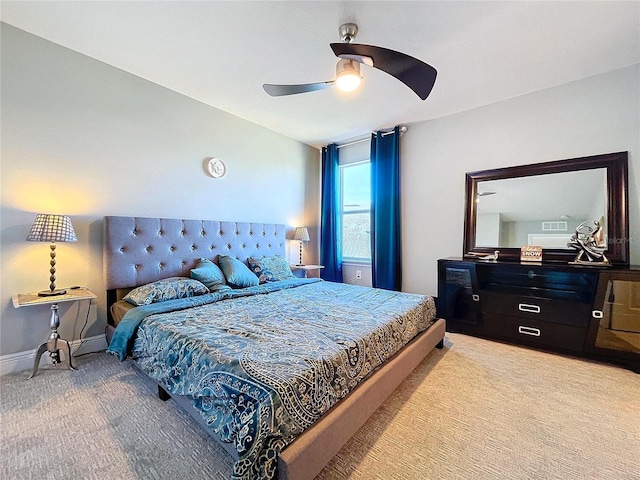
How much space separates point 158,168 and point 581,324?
462cm

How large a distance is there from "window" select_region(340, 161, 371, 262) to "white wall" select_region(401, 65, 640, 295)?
2.38 feet

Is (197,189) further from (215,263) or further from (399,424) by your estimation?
(399,424)

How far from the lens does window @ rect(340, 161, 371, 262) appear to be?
15.4 ft

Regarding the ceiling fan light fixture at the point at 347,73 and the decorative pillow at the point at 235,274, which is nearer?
the ceiling fan light fixture at the point at 347,73

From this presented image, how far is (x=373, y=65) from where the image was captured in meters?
1.89

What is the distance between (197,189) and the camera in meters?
3.39

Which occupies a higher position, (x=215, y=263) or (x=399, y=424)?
(x=215, y=263)

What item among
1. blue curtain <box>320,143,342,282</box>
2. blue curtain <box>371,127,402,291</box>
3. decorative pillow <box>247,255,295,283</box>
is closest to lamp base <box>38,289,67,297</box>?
decorative pillow <box>247,255,295,283</box>

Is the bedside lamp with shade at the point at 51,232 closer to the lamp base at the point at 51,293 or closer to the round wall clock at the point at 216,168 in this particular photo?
the lamp base at the point at 51,293

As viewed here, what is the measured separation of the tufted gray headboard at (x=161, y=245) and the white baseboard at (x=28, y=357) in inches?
21.5

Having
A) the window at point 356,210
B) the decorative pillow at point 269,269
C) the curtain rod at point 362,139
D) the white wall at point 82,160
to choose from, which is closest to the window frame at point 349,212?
the window at point 356,210

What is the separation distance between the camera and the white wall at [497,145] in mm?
2705

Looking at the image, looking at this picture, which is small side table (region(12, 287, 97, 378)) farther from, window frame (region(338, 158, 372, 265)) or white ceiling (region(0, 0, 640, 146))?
window frame (region(338, 158, 372, 265))

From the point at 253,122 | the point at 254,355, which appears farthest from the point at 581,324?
the point at 253,122
